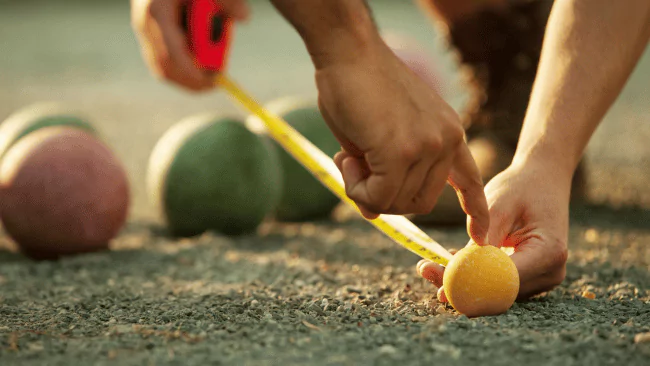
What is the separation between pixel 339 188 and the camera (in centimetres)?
217

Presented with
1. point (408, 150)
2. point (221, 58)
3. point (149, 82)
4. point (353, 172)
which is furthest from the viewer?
point (149, 82)

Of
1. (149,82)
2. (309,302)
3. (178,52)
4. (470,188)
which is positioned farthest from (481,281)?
(149,82)

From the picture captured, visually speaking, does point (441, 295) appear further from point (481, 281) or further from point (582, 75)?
point (582, 75)

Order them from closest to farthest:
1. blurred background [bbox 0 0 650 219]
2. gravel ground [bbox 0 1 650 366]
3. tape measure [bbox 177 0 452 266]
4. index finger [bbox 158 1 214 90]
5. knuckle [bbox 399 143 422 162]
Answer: knuckle [bbox 399 143 422 162] → gravel ground [bbox 0 1 650 366] → tape measure [bbox 177 0 452 266] → index finger [bbox 158 1 214 90] → blurred background [bbox 0 0 650 219]

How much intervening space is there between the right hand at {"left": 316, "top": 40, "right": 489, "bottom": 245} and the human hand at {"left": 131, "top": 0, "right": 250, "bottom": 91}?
1387mm

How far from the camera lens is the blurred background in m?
4.84

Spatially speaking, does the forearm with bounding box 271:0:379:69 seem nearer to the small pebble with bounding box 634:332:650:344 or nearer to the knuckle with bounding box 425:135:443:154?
the knuckle with bounding box 425:135:443:154

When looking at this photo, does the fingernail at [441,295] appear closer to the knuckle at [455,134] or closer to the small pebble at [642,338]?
the small pebble at [642,338]

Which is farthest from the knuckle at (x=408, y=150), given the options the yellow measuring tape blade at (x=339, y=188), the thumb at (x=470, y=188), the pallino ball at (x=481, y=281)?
the pallino ball at (x=481, y=281)

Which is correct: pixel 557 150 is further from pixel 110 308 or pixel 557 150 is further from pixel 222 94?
pixel 222 94

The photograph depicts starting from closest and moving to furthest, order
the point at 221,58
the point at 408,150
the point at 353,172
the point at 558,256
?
1. the point at 408,150
2. the point at 353,172
3. the point at 558,256
4. the point at 221,58

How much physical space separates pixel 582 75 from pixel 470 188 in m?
0.67

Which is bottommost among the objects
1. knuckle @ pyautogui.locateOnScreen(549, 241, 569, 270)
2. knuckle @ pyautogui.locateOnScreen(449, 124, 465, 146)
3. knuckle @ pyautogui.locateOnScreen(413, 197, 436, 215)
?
knuckle @ pyautogui.locateOnScreen(549, 241, 569, 270)

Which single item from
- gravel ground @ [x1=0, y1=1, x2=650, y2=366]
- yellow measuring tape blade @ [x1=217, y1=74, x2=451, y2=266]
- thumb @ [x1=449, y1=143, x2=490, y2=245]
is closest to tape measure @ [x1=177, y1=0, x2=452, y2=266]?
yellow measuring tape blade @ [x1=217, y1=74, x2=451, y2=266]
